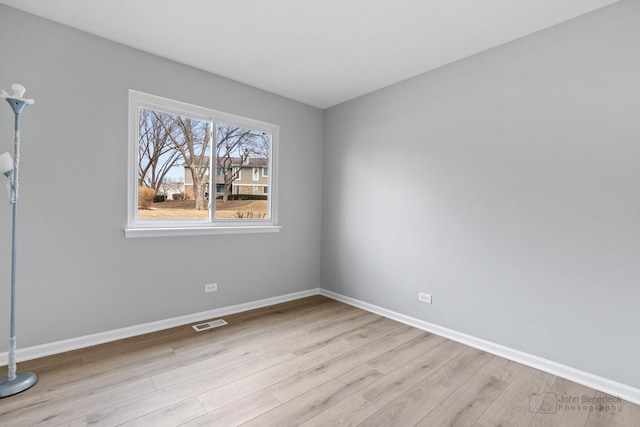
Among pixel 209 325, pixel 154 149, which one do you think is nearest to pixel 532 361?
pixel 209 325

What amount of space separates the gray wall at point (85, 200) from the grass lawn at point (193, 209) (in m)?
0.26

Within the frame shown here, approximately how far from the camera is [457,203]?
284 centimetres

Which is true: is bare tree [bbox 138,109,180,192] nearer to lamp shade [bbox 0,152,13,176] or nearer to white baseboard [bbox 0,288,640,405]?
lamp shade [bbox 0,152,13,176]

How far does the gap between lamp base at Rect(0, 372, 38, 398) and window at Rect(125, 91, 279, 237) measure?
1177 millimetres

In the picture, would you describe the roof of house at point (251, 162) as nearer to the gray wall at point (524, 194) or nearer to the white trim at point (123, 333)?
the gray wall at point (524, 194)

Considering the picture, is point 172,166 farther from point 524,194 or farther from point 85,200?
point 524,194

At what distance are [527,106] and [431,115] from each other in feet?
2.80

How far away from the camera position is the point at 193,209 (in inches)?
127

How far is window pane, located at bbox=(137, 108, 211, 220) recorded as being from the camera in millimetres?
2889

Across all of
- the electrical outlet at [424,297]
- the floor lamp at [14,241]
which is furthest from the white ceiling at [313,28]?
the electrical outlet at [424,297]

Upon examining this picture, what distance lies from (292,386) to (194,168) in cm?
239

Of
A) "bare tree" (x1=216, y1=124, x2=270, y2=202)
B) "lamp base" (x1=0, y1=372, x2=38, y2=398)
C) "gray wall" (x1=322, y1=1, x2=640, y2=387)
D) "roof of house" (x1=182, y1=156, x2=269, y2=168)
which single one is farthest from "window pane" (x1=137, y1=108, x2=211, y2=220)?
"gray wall" (x1=322, y1=1, x2=640, y2=387)

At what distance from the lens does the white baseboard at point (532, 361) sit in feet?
6.56

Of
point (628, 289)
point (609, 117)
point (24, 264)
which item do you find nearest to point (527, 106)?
point (609, 117)
